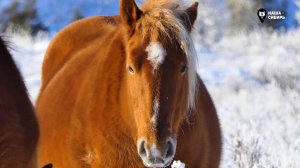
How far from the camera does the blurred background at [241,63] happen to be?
7461 millimetres

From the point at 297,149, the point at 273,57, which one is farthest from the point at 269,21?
the point at 297,149

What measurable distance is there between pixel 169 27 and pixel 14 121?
1368mm

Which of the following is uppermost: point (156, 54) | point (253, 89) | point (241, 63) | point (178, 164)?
point (156, 54)

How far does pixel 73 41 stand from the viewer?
592 centimetres

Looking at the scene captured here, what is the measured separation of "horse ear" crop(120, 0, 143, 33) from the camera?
4035 millimetres

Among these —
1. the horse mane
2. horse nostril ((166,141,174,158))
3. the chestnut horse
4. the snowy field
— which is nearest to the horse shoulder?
the chestnut horse

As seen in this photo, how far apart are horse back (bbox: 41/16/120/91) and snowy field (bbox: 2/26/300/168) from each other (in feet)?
1.10

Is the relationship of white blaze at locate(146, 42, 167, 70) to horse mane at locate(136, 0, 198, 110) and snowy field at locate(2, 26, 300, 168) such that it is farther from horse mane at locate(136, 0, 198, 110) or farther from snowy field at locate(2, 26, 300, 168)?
snowy field at locate(2, 26, 300, 168)

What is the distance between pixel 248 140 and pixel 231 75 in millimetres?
6306

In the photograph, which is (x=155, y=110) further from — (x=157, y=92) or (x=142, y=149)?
(x=142, y=149)

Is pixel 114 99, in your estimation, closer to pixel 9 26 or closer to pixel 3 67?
pixel 3 67

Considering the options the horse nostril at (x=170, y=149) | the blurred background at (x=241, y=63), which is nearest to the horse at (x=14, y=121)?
the blurred background at (x=241, y=63)

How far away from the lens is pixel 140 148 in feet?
11.8

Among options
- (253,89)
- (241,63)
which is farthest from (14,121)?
(241,63)
